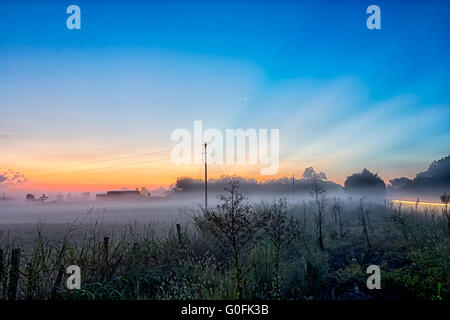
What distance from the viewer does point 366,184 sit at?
2196 inches

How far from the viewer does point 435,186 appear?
39.9 metres

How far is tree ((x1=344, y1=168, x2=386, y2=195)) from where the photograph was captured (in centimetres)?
5434

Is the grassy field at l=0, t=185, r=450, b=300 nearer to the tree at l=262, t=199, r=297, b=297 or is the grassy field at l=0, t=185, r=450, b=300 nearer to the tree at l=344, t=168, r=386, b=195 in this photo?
the tree at l=262, t=199, r=297, b=297

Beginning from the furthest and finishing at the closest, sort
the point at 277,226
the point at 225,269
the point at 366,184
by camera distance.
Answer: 1. the point at 366,184
2. the point at 225,269
3. the point at 277,226

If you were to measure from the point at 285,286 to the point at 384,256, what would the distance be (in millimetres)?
4752

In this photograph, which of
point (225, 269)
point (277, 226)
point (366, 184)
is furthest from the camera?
point (366, 184)

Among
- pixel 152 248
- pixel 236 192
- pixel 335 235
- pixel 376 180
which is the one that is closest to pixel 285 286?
pixel 236 192

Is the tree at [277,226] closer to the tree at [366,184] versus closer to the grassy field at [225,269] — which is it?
the grassy field at [225,269]

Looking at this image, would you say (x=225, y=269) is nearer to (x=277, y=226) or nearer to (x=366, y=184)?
(x=277, y=226)

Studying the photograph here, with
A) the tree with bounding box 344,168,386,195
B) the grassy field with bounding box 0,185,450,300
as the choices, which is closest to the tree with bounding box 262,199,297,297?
the grassy field with bounding box 0,185,450,300

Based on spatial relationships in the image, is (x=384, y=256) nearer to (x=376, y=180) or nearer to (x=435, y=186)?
(x=435, y=186)

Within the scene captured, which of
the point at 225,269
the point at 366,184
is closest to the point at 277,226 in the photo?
the point at 225,269
